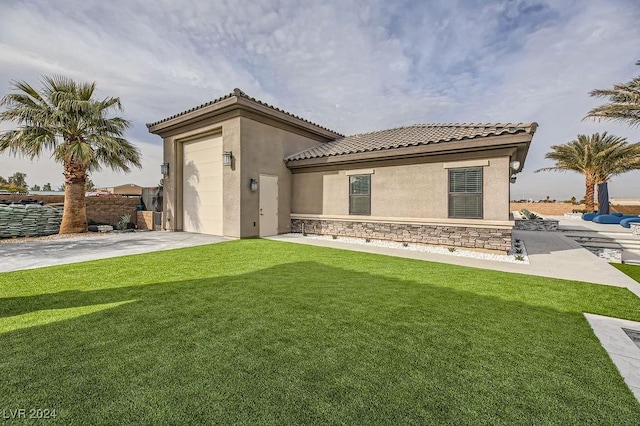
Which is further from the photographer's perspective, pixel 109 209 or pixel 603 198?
pixel 603 198

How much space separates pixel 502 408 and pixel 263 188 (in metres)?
10.4

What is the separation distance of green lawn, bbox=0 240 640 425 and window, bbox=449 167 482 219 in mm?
3790

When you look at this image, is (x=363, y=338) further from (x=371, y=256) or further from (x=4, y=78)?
(x=4, y=78)

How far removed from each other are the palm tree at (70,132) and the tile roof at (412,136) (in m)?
7.40

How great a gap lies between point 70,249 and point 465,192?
39.7 feet

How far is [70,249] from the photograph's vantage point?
7.93 metres

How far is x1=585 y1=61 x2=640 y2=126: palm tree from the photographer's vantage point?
38.3ft

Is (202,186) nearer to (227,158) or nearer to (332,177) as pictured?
(227,158)

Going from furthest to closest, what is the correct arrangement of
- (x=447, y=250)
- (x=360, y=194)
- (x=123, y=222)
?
(x=123, y=222), (x=360, y=194), (x=447, y=250)

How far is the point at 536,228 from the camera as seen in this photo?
620 inches

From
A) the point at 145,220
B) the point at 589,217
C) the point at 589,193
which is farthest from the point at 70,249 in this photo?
the point at 589,193

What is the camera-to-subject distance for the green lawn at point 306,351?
1928 mm

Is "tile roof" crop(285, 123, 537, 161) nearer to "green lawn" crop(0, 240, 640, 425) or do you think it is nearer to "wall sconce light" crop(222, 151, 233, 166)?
"wall sconce light" crop(222, 151, 233, 166)

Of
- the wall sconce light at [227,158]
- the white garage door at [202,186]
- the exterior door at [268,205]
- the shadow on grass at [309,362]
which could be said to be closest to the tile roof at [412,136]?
the exterior door at [268,205]
